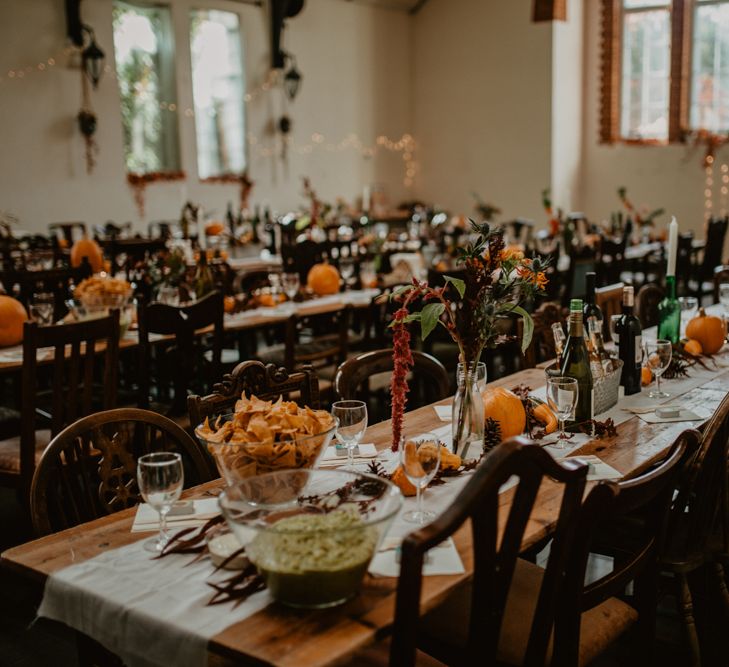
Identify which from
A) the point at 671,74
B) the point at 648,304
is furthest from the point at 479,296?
the point at 671,74

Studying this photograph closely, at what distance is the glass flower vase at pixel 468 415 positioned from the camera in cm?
210

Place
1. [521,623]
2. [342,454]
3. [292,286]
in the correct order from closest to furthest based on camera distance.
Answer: [521,623] < [342,454] < [292,286]

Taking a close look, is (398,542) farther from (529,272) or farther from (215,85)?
(215,85)

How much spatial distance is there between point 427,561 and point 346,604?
21cm

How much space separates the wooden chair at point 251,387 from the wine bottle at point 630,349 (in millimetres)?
971

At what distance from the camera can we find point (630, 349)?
2.75m

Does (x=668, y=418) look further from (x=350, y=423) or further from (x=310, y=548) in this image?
(x=310, y=548)

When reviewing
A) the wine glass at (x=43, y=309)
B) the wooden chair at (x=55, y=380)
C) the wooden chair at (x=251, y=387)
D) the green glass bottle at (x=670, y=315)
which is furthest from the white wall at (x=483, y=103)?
the wooden chair at (x=251, y=387)

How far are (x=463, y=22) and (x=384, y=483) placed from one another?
1153 centimetres

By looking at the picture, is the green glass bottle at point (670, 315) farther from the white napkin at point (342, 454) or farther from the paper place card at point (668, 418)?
the white napkin at point (342, 454)

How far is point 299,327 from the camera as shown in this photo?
4.90 metres

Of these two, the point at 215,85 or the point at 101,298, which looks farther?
the point at 215,85

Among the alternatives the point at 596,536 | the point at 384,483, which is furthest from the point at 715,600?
the point at 384,483

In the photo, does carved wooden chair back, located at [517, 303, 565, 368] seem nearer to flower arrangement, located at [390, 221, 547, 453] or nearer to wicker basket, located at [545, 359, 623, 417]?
wicker basket, located at [545, 359, 623, 417]
